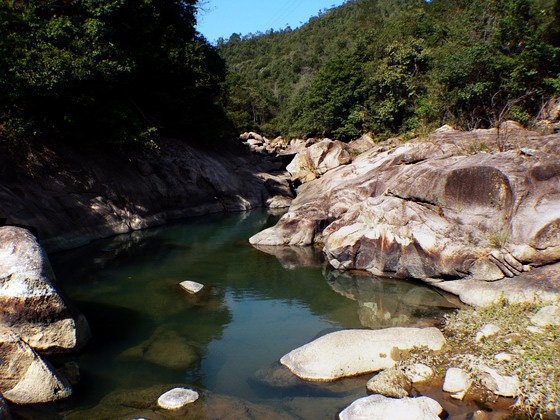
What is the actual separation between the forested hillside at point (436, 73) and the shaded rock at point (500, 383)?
14.4 meters

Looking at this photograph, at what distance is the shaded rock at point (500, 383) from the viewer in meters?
6.22

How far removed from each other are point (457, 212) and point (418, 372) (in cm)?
631

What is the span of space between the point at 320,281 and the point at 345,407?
7200 millimetres

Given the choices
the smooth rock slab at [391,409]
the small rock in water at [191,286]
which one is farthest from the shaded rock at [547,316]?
the small rock in water at [191,286]

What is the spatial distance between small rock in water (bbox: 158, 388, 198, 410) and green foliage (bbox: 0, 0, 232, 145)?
14.4m

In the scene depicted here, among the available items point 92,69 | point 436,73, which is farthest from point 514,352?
point 436,73

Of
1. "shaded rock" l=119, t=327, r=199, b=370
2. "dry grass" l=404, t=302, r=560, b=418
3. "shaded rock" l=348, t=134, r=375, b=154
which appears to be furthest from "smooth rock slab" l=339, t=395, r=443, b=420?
"shaded rock" l=348, t=134, r=375, b=154

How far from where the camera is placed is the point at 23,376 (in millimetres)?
6496

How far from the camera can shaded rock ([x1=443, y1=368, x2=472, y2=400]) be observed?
6.44m

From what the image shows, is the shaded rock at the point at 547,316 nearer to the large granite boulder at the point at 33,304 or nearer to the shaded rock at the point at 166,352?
the shaded rock at the point at 166,352

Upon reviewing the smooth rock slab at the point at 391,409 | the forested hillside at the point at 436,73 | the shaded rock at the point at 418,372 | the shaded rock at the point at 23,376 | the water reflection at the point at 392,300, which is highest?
the forested hillside at the point at 436,73

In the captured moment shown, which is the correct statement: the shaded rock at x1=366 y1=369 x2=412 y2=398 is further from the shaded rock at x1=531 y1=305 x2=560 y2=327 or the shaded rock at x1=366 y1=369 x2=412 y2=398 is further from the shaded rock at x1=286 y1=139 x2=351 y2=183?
the shaded rock at x1=286 y1=139 x2=351 y2=183

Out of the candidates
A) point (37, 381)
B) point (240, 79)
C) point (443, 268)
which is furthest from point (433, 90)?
point (240, 79)

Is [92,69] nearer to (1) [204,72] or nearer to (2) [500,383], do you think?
(1) [204,72]
